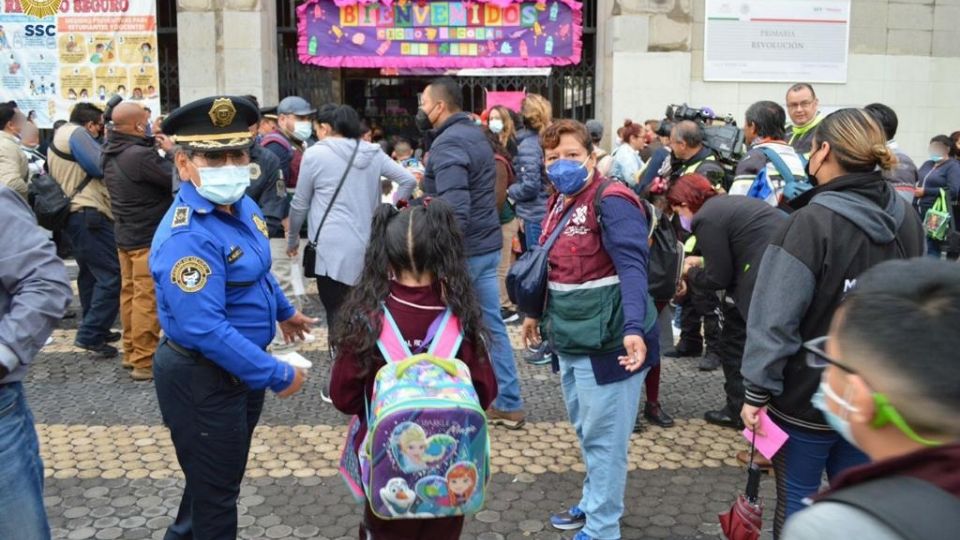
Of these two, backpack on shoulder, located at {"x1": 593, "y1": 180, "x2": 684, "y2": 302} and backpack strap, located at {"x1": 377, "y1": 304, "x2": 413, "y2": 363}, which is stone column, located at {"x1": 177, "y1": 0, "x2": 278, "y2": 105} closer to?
backpack on shoulder, located at {"x1": 593, "y1": 180, "x2": 684, "y2": 302}

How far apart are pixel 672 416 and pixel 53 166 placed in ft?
17.7

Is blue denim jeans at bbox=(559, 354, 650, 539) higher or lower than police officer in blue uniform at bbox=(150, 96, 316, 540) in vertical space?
lower

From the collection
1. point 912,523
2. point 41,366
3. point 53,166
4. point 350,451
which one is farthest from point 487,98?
point 912,523

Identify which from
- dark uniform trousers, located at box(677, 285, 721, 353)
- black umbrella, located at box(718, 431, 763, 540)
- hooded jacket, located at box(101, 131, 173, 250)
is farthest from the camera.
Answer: dark uniform trousers, located at box(677, 285, 721, 353)

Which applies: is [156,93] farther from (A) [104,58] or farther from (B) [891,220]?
(B) [891,220]

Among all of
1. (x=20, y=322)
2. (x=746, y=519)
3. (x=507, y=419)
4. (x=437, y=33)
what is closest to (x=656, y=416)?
(x=507, y=419)

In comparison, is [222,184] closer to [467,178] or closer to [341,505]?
[341,505]

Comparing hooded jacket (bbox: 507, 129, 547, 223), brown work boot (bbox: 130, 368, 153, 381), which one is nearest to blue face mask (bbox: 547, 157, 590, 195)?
hooded jacket (bbox: 507, 129, 547, 223)

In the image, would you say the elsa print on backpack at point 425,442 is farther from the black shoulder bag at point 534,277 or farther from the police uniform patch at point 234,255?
the black shoulder bag at point 534,277

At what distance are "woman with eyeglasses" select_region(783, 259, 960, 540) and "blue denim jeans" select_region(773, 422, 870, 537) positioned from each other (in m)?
1.64

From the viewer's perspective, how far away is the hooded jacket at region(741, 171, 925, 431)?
3.00 m

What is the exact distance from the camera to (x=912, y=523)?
48.3 inches

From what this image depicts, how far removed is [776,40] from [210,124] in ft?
37.0

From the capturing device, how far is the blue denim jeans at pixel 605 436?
3.67m
